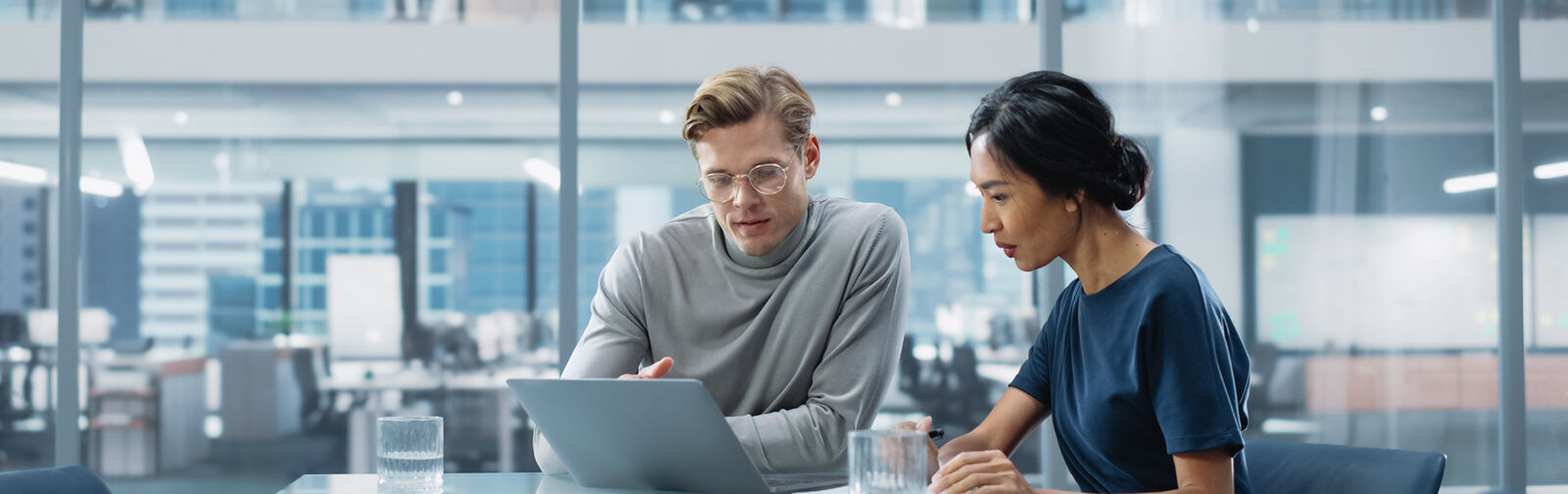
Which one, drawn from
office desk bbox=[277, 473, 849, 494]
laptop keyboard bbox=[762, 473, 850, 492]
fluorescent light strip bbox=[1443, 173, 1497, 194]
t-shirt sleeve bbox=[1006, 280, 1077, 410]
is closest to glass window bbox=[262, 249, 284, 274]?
office desk bbox=[277, 473, 849, 494]

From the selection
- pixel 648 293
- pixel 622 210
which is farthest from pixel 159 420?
pixel 648 293

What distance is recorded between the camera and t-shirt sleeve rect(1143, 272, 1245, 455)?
50.9 inches

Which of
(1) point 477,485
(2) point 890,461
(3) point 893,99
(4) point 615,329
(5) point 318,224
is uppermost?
(3) point 893,99

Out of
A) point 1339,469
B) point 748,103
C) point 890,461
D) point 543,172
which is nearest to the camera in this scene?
point 890,461

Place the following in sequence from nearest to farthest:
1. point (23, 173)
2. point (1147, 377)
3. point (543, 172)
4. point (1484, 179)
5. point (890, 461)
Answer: point (890, 461) < point (1147, 377) < point (23, 173) < point (543, 172) < point (1484, 179)

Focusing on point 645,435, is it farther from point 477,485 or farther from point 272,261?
point 272,261

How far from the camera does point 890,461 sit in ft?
→ 4.11

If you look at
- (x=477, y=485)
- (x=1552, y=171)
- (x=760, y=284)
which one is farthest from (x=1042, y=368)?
(x=1552, y=171)

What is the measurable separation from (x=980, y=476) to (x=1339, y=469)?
2.23 ft

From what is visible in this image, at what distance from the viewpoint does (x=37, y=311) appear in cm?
328

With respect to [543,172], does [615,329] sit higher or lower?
lower

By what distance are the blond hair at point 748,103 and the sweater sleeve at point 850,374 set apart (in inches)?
8.5

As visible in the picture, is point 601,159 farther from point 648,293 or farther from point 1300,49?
point 1300,49

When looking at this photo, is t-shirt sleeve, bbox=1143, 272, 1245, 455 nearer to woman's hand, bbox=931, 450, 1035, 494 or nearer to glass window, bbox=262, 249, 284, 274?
woman's hand, bbox=931, 450, 1035, 494
